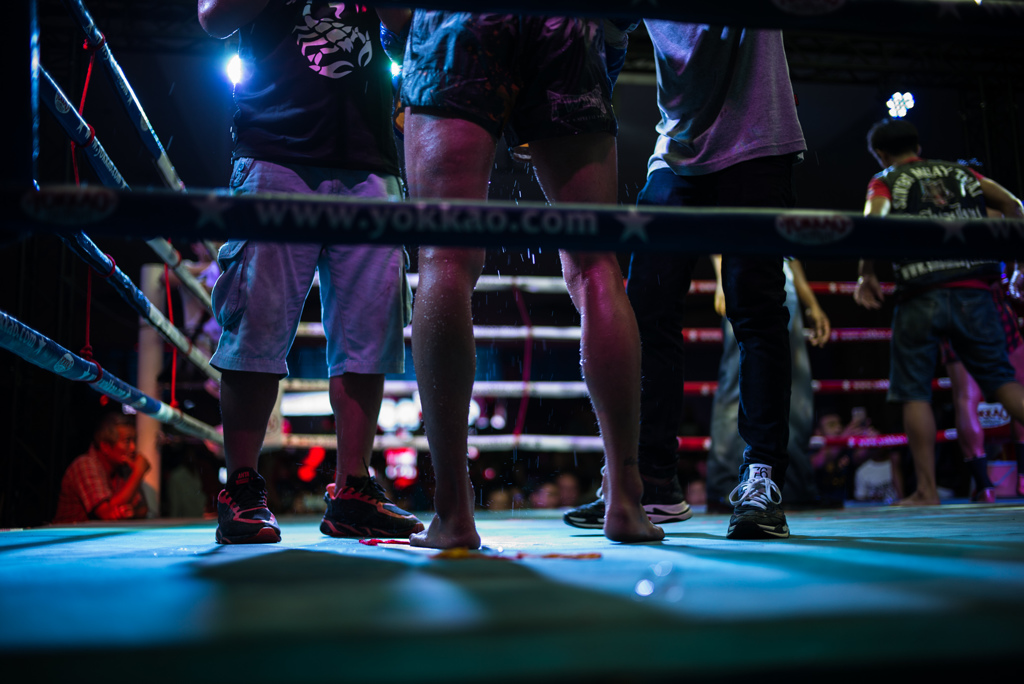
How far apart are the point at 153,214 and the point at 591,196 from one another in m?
0.67

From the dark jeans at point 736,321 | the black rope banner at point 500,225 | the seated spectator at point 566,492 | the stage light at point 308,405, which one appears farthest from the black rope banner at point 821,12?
the stage light at point 308,405

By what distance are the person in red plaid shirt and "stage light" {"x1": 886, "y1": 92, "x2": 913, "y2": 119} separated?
6876 millimetres

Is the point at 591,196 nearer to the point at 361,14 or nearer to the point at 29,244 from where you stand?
the point at 361,14

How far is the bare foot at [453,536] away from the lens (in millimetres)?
931

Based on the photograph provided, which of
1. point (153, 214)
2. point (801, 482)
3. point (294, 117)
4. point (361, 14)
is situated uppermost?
point (361, 14)

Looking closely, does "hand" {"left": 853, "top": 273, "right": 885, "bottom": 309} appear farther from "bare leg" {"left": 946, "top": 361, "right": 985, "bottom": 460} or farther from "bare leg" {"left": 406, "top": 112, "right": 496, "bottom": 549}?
"bare leg" {"left": 406, "top": 112, "right": 496, "bottom": 549}

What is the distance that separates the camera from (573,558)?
29.5 inches

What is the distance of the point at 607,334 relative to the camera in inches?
42.1

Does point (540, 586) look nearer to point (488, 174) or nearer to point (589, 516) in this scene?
point (488, 174)

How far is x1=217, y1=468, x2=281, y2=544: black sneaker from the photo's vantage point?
1193 mm

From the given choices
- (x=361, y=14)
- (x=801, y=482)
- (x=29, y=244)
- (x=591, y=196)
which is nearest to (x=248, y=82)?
(x=361, y=14)

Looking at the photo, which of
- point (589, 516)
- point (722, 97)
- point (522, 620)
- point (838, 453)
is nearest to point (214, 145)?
point (838, 453)

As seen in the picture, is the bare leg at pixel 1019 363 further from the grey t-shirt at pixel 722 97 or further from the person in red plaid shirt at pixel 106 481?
the person in red plaid shirt at pixel 106 481

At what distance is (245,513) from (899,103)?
Answer: 295 inches
